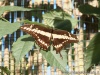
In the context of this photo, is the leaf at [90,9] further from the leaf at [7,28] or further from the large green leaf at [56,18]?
the leaf at [7,28]

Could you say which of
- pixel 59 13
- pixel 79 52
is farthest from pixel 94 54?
pixel 79 52

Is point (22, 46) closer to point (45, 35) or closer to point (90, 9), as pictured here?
point (45, 35)

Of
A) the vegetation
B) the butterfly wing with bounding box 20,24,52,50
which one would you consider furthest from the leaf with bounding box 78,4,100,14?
the butterfly wing with bounding box 20,24,52,50

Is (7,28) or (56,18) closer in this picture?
(7,28)

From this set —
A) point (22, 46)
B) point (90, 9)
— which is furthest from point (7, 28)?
point (90, 9)

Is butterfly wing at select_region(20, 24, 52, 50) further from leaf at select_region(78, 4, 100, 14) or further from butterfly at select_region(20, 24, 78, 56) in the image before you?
leaf at select_region(78, 4, 100, 14)

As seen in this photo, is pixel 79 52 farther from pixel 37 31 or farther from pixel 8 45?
pixel 37 31
